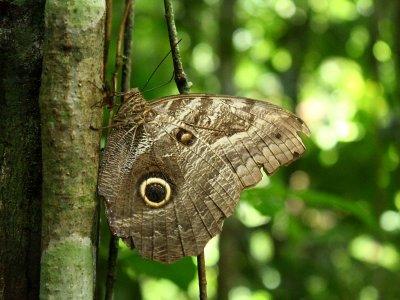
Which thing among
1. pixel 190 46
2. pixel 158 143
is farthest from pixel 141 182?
pixel 190 46

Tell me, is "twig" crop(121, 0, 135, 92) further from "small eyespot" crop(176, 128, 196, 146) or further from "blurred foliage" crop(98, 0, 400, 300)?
"blurred foliage" crop(98, 0, 400, 300)

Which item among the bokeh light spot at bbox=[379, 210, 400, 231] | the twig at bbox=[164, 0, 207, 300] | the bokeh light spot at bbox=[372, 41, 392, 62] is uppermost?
the bokeh light spot at bbox=[372, 41, 392, 62]

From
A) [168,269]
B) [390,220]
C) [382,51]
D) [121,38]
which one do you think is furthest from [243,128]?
[382,51]

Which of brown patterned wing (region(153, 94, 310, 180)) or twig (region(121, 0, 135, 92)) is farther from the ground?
twig (region(121, 0, 135, 92))

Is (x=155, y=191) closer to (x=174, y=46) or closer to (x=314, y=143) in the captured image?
(x=174, y=46)

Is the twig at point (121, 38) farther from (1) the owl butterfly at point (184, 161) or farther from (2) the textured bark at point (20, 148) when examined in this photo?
(2) the textured bark at point (20, 148)

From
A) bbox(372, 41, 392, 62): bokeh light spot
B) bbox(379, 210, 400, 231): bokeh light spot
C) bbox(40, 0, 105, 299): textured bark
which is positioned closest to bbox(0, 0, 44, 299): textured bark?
bbox(40, 0, 105, 299): textured bark

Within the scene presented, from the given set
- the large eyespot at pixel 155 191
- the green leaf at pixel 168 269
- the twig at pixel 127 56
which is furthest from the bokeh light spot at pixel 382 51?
the large eyespot at pixel 155 191
